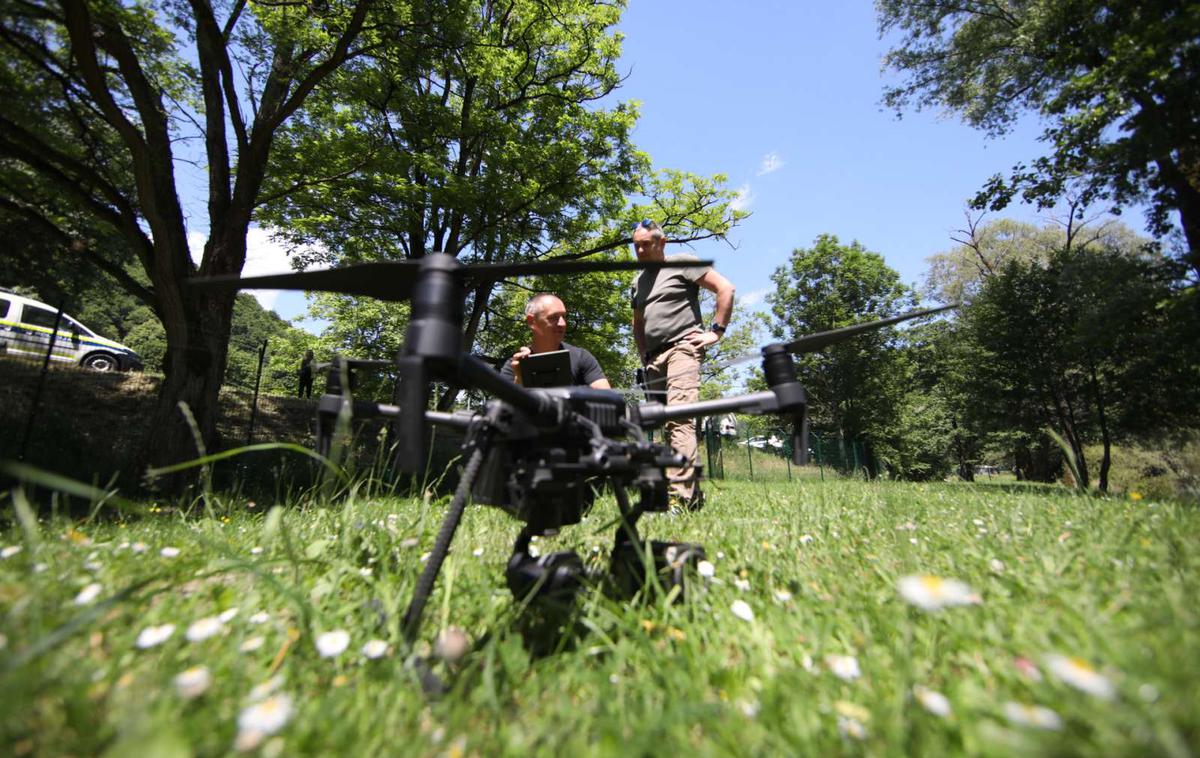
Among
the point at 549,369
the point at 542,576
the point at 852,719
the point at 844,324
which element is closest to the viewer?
the point at 852,719

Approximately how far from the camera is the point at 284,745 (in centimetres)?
83

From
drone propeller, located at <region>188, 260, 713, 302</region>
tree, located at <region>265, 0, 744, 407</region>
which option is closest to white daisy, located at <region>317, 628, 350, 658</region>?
drone propeller, located at <region>188, 260, 713, 302</region>

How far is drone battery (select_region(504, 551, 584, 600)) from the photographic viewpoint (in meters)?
1.46

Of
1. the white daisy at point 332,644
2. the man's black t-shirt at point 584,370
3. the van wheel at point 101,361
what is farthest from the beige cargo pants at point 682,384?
the van wheel at point 101,361

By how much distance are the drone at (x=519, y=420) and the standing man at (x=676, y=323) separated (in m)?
2.38

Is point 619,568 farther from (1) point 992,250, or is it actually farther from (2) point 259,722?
(1) point 992,250

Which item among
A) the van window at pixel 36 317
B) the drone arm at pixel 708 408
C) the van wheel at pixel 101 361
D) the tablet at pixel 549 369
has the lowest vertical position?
the drone arm at pixel 708 408

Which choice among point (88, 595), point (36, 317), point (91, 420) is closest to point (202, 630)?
point (88, 595)

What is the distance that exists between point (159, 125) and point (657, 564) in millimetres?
8149

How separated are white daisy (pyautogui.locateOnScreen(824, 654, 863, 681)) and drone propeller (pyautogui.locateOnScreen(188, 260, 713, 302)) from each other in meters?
0.94

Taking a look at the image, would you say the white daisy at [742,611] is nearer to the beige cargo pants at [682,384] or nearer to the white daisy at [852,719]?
the white daisy at [852,719]

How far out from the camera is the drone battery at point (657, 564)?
1655mm

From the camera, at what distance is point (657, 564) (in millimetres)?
1752

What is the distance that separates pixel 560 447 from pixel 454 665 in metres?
0.64
